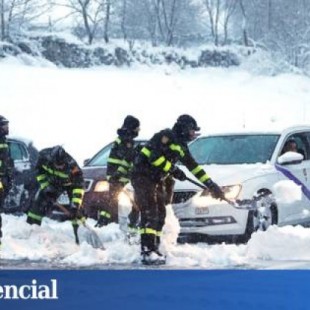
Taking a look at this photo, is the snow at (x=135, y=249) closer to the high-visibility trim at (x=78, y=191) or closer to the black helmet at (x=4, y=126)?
the high-visibility trim at (x=78, y=191)

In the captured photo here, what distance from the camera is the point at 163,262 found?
156 inches

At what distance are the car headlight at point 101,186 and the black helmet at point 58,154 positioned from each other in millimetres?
194

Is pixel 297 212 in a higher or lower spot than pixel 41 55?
lower

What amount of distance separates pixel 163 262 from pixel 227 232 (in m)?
0.32

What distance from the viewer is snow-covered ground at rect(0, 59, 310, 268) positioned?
387cm

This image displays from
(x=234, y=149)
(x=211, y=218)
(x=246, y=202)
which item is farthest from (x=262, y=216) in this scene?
(x=234, y=149)

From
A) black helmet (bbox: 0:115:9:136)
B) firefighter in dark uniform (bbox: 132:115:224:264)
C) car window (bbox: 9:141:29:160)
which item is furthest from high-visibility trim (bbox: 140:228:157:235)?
black helmet (bbox: 0:115:9:136)

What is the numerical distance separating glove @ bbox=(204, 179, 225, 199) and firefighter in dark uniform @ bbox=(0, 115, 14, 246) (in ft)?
2.92

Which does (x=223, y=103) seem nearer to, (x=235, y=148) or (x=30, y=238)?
(x=235, y=148)

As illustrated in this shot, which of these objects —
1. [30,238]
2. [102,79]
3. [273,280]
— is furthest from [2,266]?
[273,280]

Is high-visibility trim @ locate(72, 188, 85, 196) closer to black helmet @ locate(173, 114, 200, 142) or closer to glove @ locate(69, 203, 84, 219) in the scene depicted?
glove @ locate(69, 203, 84, 219)

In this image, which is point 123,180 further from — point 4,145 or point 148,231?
point 4,145

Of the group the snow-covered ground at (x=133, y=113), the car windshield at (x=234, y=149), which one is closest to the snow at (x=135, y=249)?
the snow-covered ground at (x=133, y=113)

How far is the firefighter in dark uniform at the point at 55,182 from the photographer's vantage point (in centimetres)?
393
